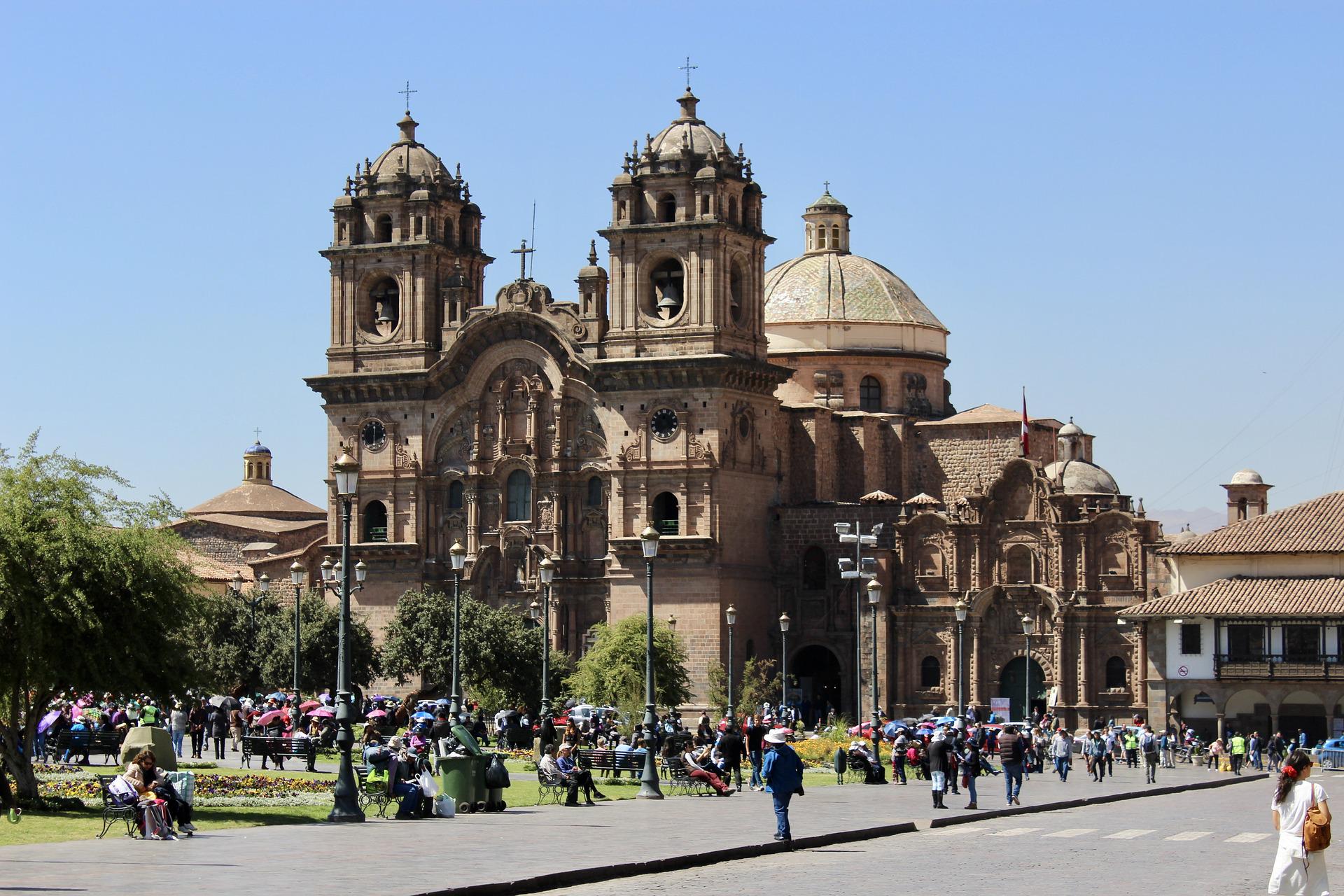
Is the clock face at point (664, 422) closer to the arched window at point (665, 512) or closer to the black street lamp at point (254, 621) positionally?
the arched window at point (665, 512)

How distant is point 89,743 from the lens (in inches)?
1644

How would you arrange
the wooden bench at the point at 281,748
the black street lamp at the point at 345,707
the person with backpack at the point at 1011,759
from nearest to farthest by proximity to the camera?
the black street lamp at the point at 345,707
the person with backpack at the point at 1011,759
the wooden bench at the point at 281,748

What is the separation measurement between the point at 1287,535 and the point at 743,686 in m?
17.4

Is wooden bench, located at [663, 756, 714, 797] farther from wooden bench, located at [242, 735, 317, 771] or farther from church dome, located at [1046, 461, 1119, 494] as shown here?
church dome, located at [1046, 461, 1119, 494]

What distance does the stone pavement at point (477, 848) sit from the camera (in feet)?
69.6

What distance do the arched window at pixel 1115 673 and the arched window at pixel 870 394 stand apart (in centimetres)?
1588

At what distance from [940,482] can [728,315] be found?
11305 millimetres

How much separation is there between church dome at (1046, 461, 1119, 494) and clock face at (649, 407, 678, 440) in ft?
43.7

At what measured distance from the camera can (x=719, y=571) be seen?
2916 inches

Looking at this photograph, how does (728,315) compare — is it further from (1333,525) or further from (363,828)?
(363,828)

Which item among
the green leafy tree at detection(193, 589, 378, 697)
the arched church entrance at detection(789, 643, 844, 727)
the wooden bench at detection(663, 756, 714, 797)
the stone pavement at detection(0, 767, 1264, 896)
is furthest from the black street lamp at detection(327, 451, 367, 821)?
the arched church entrance at detection(789, 643, 844, 727)

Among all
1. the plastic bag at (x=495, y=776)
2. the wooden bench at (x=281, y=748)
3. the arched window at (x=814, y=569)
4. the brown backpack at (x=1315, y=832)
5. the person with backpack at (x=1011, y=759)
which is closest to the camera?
the brown backpack at (x=1315, y=832)

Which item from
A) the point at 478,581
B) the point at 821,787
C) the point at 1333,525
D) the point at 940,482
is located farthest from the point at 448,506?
the point at 821,787

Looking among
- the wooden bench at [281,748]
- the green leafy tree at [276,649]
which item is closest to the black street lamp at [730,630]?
the green leafy tree at [276,649]
